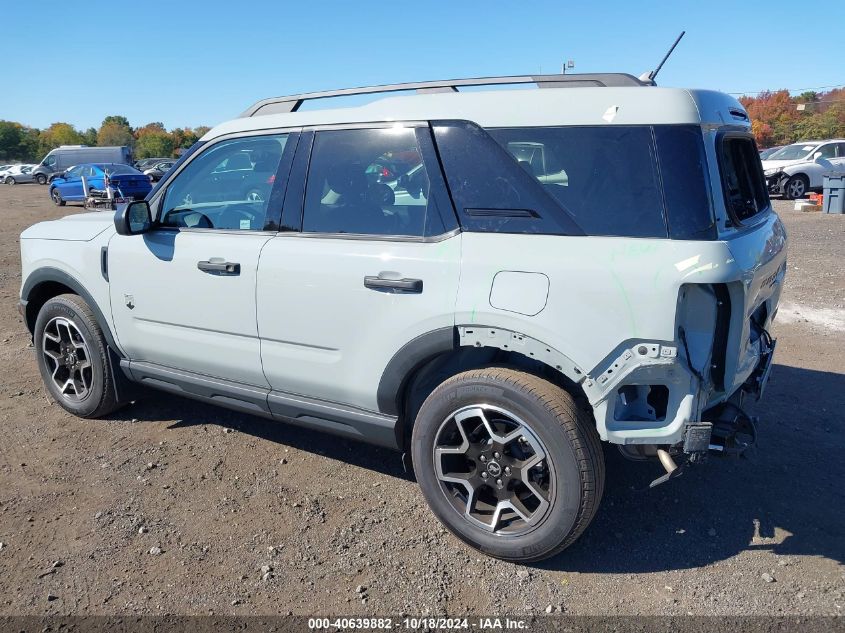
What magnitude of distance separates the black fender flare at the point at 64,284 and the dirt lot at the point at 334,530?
2.29 feet

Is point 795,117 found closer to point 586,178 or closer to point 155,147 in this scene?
point 586,178

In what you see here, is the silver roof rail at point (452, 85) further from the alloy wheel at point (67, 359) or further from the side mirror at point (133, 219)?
the alloy wheel at point (67, 359)

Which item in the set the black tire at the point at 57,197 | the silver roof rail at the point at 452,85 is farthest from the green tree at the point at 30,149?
the silver roof rail at the point at 452,85

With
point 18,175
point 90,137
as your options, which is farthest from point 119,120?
point 18,175

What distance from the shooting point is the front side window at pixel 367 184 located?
323 cm

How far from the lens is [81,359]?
4.58 metres

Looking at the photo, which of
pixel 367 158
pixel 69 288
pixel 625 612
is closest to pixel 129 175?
pixel 69 288

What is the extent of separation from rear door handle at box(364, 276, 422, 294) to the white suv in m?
0.02

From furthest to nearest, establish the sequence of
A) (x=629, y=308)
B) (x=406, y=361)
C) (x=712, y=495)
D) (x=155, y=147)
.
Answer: (x=155, y=147), (x=712, y=495), (x=406, y=361), (x=629, y=308)

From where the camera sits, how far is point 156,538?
3.28 metres

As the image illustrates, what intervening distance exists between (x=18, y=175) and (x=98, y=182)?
25.0 meters

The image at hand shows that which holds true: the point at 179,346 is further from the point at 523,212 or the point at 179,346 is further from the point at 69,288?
the point at 523,212

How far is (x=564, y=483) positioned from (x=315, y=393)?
1.40 meters

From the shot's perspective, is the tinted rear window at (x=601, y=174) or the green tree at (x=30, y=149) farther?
the green tree at (x=30, y=149)
